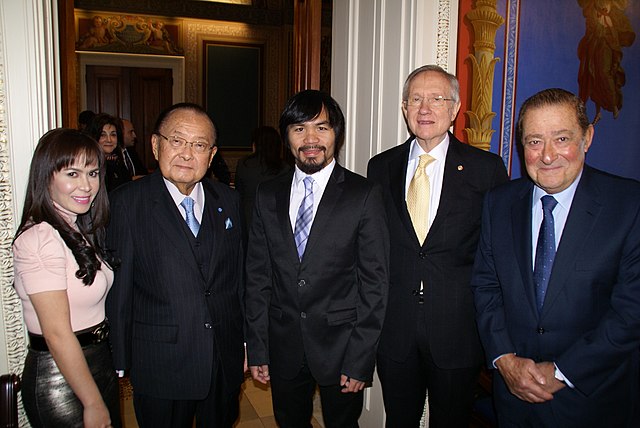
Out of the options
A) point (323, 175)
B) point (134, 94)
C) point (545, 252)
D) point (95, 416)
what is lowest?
point (95, 416)

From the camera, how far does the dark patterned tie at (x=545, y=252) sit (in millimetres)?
1816

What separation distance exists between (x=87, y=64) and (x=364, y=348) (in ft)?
30.4

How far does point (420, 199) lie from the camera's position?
2.14 metres

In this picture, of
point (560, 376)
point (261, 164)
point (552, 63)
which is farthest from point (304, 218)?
point (261, 164)

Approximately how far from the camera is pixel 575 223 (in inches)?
69.1

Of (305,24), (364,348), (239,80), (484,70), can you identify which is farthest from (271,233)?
(239,80)

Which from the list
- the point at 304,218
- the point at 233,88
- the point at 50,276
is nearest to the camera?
the point at 50,276

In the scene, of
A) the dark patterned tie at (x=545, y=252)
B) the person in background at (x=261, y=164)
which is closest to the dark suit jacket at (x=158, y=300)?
the dark patterned tie at (x=545, y=252)

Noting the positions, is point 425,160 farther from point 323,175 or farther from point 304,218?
point 304,218

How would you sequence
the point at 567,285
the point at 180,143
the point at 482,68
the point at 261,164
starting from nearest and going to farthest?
the point at 567,285
the point at 180,143
the point at 482,68
the point at 261,164

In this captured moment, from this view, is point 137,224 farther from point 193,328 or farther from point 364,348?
point 364,348

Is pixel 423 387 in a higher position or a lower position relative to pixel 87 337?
lower

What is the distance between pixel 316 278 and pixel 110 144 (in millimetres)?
2577

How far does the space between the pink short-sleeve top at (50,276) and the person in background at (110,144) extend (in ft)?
7.00
